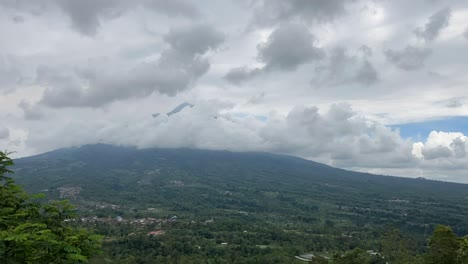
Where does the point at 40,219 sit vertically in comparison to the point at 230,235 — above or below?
above

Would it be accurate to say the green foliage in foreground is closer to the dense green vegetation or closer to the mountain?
the dense green vegetation

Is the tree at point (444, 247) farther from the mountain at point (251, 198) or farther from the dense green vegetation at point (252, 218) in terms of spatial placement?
the mountain at point (251, 198)

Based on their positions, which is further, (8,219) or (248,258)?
(248,258)

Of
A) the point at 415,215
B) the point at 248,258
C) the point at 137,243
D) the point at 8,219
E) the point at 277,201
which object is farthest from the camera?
the point at 277,201

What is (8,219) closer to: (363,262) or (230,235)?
(363,262)

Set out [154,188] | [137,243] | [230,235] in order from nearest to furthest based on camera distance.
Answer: [137,243]
[230,235]
[154,188]

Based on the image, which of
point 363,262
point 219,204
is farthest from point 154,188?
point 363,262

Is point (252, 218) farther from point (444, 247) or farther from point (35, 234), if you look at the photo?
point (35, 234)

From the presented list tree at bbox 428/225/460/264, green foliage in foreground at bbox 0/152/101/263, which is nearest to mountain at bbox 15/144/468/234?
tree at bbox 428/225/460/264
